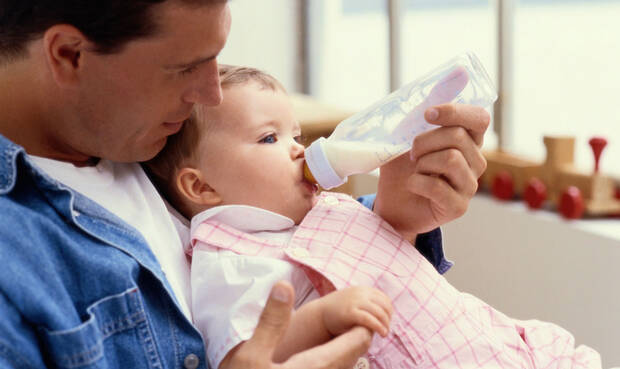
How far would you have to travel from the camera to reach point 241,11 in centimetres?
370

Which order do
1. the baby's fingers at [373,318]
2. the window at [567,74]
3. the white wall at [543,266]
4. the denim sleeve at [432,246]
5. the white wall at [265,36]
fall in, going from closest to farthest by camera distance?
the baby's fingers at [373,318], the denim sleeve at [432,246], the white wall at [543,266], the window at [567,74], the white wall at [265,36]

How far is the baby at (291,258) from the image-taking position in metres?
1.03

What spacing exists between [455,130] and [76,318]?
0.58 metres

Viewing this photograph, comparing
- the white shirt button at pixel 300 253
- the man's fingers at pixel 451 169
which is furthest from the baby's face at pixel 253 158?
the man's fingers at pixel 451 169

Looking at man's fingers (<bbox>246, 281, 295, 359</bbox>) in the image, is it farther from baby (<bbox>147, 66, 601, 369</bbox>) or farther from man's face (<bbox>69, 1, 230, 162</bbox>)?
man's face (<bbox>69, 1, 230, 162</bbox>)

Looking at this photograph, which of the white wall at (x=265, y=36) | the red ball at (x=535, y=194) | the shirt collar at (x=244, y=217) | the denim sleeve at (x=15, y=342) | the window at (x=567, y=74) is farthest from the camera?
the white wall at (x=265, y=36)

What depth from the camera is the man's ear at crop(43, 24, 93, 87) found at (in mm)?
928

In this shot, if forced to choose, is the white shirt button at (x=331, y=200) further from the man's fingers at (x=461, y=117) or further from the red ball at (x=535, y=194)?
the red ball at (x=535, y=194)

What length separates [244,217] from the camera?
116 cm

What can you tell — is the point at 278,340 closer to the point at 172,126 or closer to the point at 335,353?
the point at 335,353

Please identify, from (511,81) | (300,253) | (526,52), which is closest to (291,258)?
(300,253)

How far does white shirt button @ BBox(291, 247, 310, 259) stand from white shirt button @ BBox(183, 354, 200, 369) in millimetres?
204

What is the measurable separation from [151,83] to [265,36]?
284cm

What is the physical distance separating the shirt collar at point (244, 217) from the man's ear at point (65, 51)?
0.98 feet
